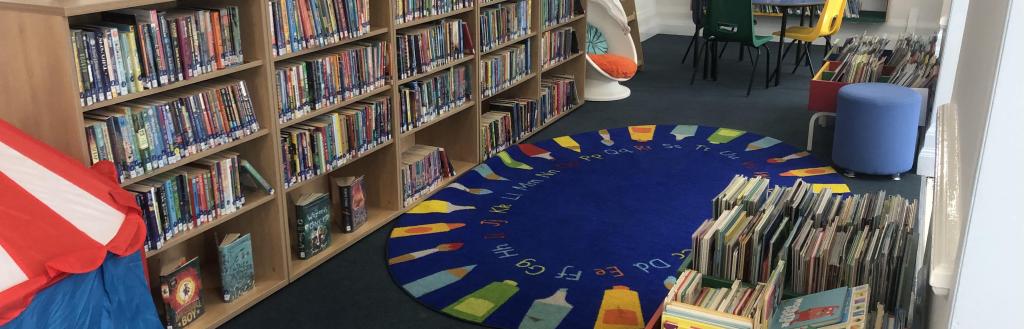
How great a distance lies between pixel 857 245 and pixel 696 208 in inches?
77.0

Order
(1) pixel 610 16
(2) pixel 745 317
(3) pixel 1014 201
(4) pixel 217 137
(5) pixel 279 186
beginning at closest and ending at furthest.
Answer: (3) pixel 1014 201
(2) pixel 745 317
(4) pixel 217 137
(5) pixel 279 186
(1) pixel 610 16

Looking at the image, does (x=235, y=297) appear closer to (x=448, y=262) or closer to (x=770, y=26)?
(x=448, y=262)

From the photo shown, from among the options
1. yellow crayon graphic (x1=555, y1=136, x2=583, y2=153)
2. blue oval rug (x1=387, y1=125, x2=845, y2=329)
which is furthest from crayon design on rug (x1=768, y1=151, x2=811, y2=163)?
yellow crayon graphic (x1=555, y1=136, x2=583, y2=153)

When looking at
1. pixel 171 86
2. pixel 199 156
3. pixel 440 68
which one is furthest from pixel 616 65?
pixel 171 86

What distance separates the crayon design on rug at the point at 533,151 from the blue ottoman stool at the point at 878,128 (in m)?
1.74

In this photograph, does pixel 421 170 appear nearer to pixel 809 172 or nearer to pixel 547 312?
pixel 547 312

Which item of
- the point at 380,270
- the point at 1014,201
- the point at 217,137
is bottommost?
the point at 380,270

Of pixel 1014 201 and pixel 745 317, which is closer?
pixel 1014 201

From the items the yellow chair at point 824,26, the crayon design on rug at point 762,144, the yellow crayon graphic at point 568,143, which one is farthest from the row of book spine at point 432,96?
the yellow chair at point 824,26

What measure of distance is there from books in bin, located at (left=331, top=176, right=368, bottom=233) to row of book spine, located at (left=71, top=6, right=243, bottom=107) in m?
0.96

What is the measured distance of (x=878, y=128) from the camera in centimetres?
499

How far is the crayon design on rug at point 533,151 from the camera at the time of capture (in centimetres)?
564

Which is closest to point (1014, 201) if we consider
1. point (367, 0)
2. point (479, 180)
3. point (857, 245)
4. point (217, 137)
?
point (857, 245)

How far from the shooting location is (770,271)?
2842mm
